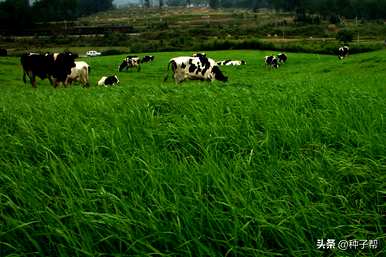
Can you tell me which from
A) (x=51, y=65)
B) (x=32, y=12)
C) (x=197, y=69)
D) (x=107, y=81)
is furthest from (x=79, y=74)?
(x=32, y=12)

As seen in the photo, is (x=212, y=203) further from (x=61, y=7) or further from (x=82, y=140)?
(x=61, y=7)

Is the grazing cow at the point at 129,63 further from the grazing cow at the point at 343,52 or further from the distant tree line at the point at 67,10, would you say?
the distant tree line at the point at 67,10

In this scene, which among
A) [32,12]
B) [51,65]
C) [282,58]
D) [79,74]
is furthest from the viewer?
[32,12]

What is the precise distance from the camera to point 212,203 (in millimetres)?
3094

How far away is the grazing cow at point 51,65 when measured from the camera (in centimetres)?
2119

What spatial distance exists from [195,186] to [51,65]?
19694 mm

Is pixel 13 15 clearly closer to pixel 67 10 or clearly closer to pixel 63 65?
pixel 67 10

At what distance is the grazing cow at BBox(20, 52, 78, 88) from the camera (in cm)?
2119

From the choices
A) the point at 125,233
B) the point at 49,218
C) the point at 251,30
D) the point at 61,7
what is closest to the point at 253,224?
the point at 125,233

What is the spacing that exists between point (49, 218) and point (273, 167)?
6.24ft

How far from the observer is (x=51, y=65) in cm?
2120

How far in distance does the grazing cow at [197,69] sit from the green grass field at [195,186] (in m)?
14.3

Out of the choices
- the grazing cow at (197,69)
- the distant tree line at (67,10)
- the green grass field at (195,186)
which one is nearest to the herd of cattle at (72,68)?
the grazing cow at (197,69)

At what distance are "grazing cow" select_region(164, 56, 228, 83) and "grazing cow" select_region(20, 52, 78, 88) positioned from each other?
19.1 feet
